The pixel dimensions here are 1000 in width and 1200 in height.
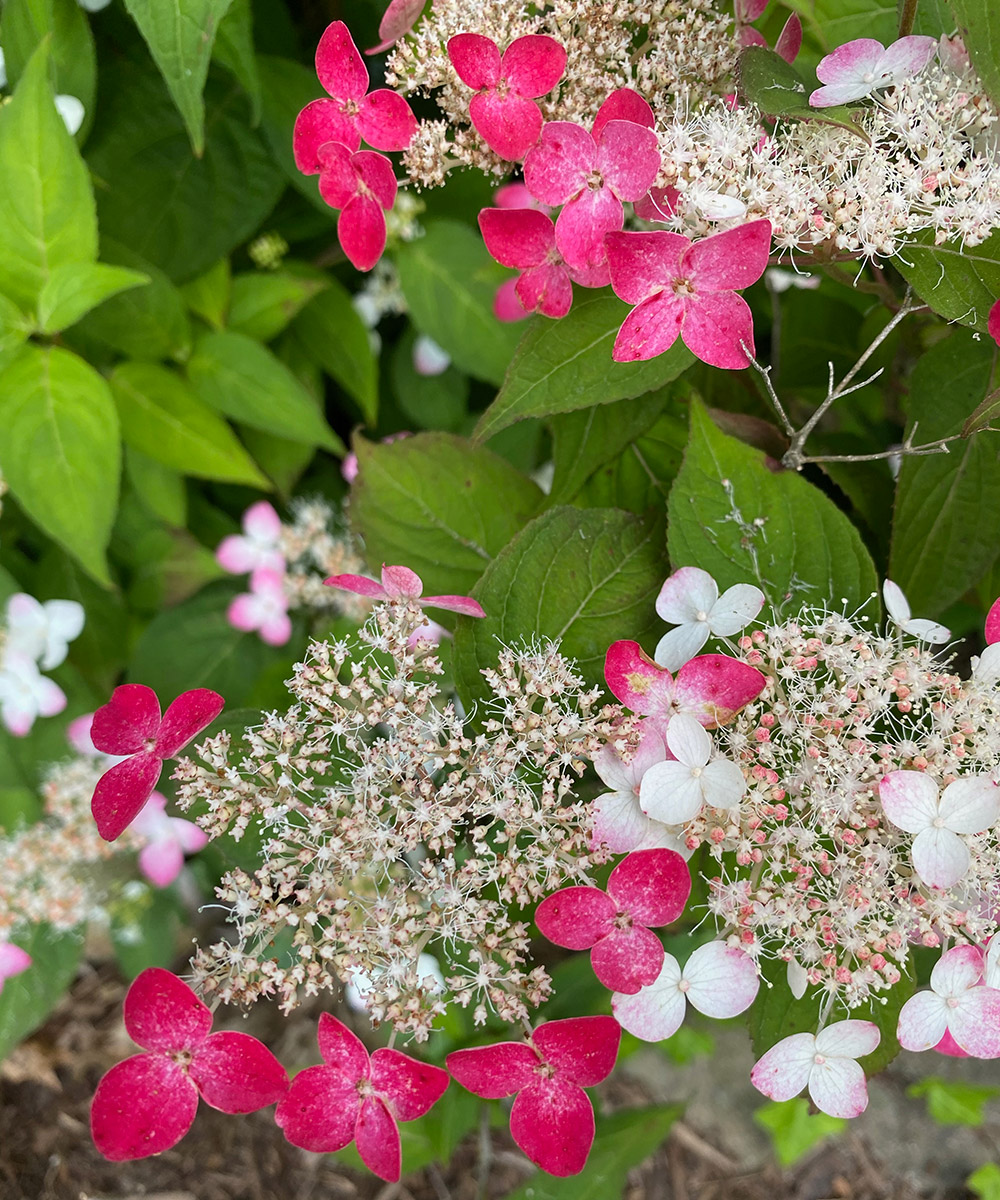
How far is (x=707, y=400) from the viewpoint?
0.90 m

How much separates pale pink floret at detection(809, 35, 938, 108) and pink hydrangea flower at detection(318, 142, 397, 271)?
297mm

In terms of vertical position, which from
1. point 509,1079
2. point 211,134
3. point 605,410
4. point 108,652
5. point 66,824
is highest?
point 211,134

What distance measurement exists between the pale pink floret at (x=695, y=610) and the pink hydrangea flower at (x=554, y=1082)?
0.25 metres

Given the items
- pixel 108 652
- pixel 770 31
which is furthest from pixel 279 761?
pixel 108 652

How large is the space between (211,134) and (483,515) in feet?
2.20

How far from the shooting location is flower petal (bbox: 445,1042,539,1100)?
0.57 meters

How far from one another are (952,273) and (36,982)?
4.87ft

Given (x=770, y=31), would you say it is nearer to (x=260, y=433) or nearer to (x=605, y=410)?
(x=605, y=410)

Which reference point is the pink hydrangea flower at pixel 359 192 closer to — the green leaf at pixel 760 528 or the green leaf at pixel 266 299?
the green leaf at pixel 760 528

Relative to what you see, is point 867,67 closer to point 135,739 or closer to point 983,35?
point 983,35

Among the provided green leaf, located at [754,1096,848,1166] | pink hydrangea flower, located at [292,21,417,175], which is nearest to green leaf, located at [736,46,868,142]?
pink hydrangea flower, located at [292,21,417,175]

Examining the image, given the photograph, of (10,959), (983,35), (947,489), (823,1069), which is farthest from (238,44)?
(10,959)

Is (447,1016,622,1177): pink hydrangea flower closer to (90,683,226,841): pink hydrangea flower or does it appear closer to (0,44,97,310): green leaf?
(90,683,226,841): pink hydrangea flower

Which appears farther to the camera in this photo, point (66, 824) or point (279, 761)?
point (66, 824)
